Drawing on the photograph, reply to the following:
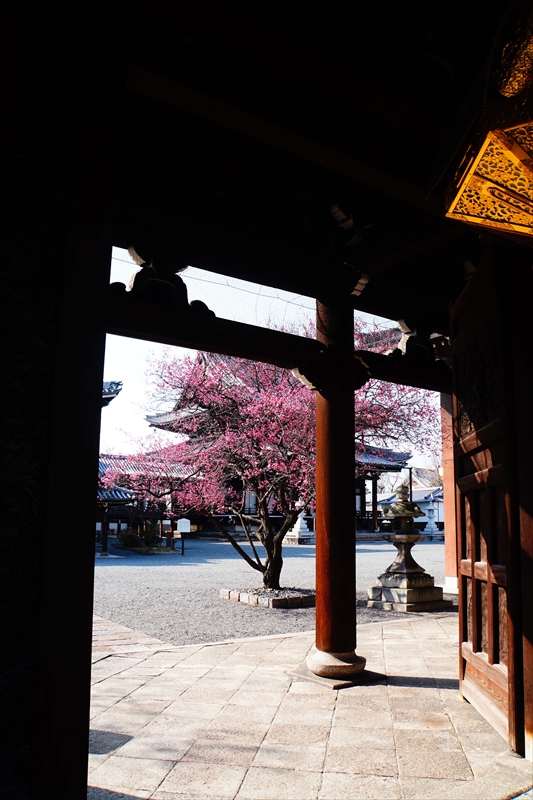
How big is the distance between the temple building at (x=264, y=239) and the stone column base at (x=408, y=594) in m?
4.10

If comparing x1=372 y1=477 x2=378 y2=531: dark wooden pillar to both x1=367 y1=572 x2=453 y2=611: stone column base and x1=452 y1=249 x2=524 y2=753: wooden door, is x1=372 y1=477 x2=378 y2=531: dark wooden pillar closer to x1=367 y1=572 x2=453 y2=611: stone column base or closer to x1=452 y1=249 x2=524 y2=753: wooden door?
x1=367 y1=572 x2=453 y2=611: stone column base

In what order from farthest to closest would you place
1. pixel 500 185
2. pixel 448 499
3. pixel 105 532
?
pixel 105 532 → pixel 448 499 → pixel 500 185

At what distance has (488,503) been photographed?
3.35 meters

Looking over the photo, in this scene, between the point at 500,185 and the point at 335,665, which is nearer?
the point at 500,185

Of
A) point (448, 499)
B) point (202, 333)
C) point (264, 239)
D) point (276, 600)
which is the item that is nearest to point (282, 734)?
point (202, 333)

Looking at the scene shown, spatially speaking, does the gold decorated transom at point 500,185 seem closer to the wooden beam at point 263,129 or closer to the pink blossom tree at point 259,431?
the wooden beam at point 263,129

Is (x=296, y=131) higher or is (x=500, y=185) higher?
(x=296, y=131)

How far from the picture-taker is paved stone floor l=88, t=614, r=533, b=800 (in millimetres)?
2557

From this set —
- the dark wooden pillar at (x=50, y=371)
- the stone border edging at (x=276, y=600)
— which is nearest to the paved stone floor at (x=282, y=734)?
the dark wooden pillar at (x=50, y=371)

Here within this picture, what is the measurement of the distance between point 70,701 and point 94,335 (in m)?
1.03

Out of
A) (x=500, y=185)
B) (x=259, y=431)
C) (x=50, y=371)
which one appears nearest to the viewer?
(x=50, y=371)

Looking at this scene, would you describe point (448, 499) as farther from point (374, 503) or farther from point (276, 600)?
point (374, 503)

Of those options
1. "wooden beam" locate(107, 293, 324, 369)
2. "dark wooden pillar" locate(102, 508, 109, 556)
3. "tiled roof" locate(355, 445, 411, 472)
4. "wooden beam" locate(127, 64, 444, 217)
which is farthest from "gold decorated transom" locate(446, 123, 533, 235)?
"tiled roof" locate(355, 445, 411, 472)

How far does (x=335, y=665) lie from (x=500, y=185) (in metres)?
3.33
